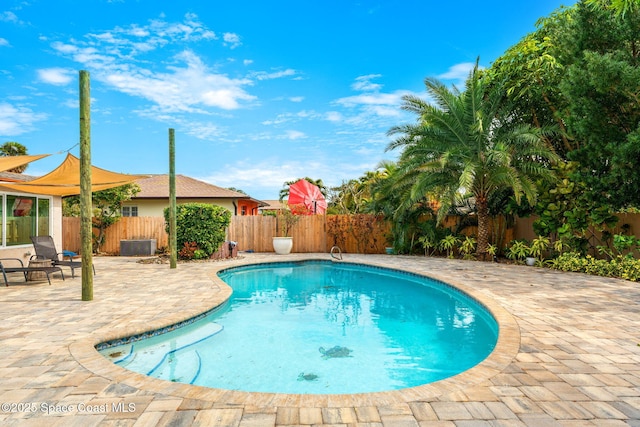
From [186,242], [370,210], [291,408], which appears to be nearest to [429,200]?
[370,210]

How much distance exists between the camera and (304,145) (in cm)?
2677

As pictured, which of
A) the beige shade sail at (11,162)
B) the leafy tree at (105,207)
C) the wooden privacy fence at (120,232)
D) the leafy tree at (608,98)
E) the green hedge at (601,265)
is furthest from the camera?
the wooden privacy fence at (120,232)

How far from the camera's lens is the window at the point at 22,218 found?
941 cm

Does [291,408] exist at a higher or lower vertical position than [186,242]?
lower

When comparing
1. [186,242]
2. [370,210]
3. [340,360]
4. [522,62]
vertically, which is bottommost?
[340,360]

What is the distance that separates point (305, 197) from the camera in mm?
18688

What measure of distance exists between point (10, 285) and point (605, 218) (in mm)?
14391

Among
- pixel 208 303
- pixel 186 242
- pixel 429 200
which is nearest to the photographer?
pixel 208 303

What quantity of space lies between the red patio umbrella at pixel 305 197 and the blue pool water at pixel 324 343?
9.19 m

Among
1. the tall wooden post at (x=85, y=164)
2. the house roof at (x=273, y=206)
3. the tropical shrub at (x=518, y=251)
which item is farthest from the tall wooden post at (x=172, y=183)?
the tropical shrub at (x=518, y=251)

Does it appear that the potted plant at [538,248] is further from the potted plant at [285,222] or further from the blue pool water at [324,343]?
the potted plant at [285,222]

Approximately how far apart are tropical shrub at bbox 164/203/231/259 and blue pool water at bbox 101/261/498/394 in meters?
4.46

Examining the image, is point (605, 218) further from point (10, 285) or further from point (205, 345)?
point (10, 285)

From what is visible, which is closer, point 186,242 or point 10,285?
point 10,285
